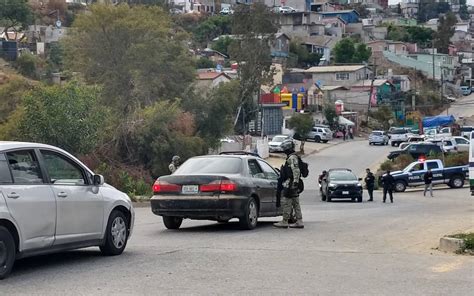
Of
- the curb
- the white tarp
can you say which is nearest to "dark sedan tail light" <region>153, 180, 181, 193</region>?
the curb

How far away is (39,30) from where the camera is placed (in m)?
103

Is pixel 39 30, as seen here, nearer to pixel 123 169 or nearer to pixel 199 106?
pixel 199 106

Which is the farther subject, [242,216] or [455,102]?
[455,102]

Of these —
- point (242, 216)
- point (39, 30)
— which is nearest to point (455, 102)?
point (39, 30)

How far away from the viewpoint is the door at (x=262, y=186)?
1630 centimetres

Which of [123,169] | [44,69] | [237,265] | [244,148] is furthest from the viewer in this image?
[44,69]

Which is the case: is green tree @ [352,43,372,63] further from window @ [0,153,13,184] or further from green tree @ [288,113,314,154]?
window @ [0,153,13,184]

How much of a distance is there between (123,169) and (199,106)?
15.6 meters

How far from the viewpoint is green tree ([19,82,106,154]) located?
108 feet

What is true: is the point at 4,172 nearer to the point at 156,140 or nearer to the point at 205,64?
the point at 156,140

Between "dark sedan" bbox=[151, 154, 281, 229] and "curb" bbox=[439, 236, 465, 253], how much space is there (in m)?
4.05

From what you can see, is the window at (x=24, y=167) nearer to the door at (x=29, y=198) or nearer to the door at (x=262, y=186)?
the door at (x=29, y=198)

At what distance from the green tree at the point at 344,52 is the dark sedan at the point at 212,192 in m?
105

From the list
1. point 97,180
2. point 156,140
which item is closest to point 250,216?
point 97,180
